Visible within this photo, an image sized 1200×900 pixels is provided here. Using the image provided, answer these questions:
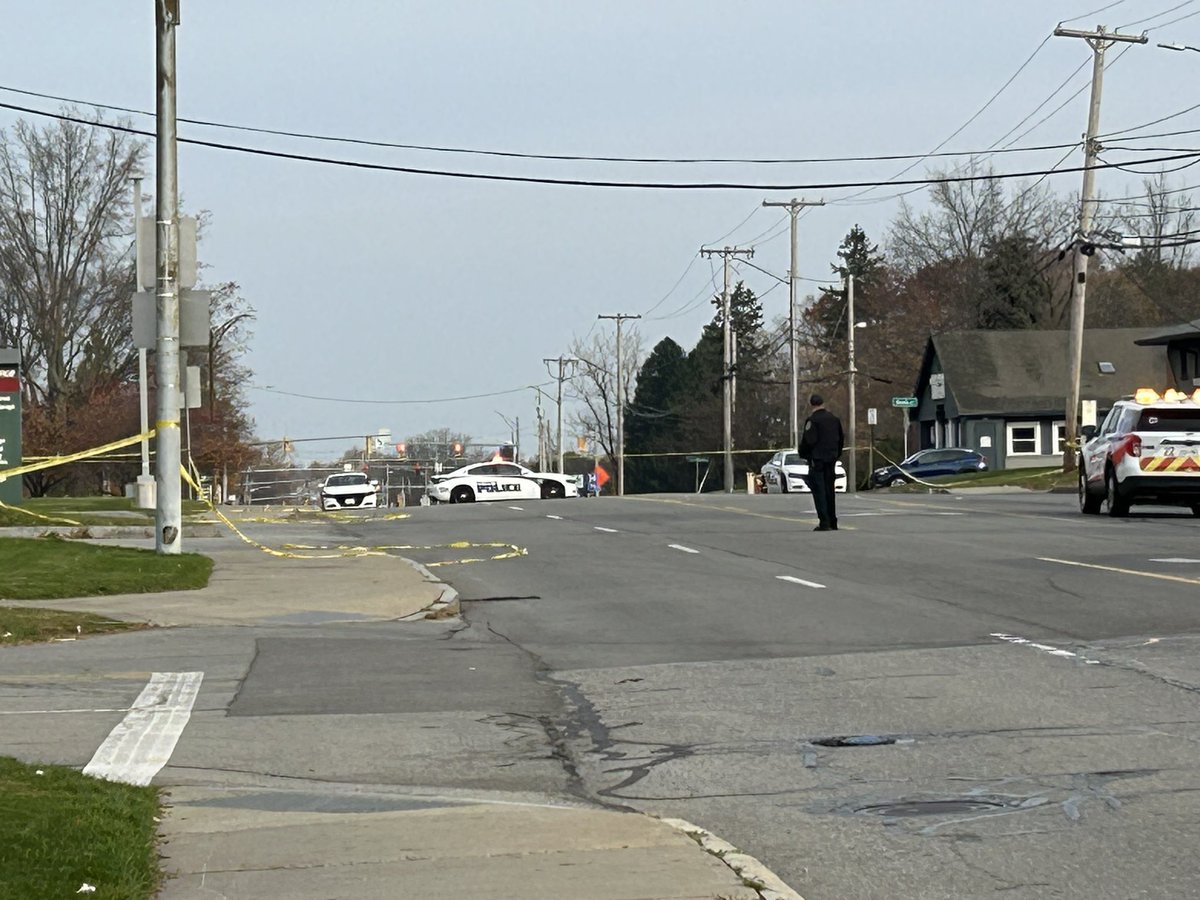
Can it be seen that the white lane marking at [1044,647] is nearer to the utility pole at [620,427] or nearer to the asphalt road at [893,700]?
the asphalt road at [893,700]

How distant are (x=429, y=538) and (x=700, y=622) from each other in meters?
14.3

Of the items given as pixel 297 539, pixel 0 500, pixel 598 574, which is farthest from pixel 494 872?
pixel 0 500

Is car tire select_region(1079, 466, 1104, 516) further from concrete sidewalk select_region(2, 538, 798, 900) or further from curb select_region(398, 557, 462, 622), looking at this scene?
concrete sidewalk select_region(2, 538, 798, 900)

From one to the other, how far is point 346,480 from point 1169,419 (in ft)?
120

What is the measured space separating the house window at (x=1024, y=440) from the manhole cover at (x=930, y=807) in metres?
74.6

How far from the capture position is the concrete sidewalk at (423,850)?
573 cm

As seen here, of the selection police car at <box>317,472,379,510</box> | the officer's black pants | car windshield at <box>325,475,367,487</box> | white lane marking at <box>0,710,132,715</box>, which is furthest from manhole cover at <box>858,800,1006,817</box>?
car windshield at <box>325,475,367,487</box>

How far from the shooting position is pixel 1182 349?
74250 millimetres

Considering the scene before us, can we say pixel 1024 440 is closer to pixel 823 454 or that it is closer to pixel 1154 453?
pixel 1154 453

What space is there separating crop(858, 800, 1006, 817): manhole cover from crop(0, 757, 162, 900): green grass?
297 centimetres

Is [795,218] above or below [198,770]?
above

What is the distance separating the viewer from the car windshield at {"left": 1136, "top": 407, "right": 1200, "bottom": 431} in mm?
27672

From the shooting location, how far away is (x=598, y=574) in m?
19.5

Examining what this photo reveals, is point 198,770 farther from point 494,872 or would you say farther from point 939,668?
point 939,668
